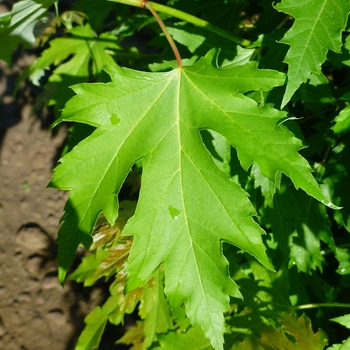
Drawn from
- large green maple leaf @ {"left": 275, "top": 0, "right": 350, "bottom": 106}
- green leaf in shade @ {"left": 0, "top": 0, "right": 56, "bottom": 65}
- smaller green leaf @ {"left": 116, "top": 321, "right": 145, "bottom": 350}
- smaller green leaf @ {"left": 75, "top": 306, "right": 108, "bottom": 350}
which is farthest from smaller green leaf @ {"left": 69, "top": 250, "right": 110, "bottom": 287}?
large green maple leaf @ {"left": 275, "top": 0, "right": 350, "bottom": 106}

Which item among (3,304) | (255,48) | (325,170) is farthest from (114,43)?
(3,304)

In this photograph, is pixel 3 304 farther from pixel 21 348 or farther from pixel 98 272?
pixel 98 272

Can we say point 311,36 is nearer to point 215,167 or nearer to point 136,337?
point 215,167

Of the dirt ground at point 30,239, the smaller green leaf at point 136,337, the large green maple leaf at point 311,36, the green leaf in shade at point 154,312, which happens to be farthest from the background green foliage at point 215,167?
the dirt ground at point 30,239

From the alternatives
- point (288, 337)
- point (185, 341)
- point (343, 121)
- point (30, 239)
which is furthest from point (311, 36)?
point (30, 239)

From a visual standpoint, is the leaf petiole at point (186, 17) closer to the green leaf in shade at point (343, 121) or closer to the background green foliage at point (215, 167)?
the background green foliage at point (215, 167)
